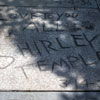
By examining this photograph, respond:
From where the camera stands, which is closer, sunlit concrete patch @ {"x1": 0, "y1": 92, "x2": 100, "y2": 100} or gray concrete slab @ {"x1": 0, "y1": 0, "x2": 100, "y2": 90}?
sunlit concrete patch @ {"x1": 0, "y1": 92, "x2": 100, "y2": 100}

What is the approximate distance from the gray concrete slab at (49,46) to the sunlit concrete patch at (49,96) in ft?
0.31

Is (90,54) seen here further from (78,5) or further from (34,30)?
(78,5)

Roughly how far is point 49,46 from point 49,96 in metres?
1.03

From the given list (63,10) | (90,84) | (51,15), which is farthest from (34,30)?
Result: (90,84)

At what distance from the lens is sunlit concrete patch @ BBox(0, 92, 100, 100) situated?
3055mm

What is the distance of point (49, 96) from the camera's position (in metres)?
3.08

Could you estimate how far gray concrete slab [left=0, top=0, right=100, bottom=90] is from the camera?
330 cm

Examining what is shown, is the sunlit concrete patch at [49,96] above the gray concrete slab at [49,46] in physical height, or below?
below

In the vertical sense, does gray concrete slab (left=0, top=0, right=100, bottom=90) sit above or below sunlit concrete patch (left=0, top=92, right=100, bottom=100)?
above

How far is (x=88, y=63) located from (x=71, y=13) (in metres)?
1.44

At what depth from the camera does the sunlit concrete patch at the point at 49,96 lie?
305 centimetres

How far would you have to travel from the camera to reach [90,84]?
324 centimetres

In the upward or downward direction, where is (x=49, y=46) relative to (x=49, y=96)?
upward

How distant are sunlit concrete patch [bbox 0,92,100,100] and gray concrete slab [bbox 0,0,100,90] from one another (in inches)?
3.7
